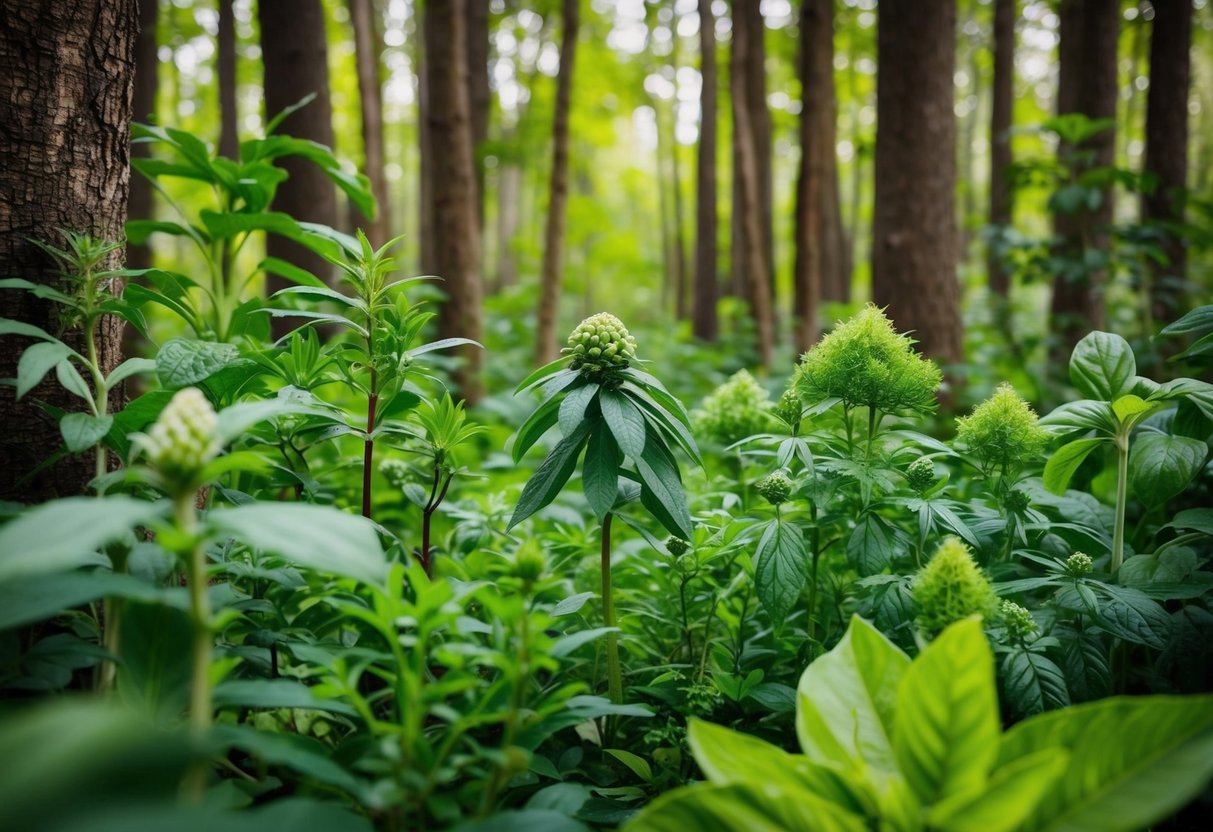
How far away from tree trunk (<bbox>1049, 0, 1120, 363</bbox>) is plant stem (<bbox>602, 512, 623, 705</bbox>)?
16.7 feet

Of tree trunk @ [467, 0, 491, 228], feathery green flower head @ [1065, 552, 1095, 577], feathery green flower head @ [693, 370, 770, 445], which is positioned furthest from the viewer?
tree trunk @ [467, 0, 491, 228]

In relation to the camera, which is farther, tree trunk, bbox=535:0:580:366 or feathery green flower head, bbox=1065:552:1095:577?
tree trunk, bbox=535:0:580:366

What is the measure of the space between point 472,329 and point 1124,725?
183 inches

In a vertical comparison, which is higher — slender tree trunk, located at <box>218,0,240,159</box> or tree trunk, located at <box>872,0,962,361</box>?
slender tree trunk, located at <box>218,0,240,159</box>

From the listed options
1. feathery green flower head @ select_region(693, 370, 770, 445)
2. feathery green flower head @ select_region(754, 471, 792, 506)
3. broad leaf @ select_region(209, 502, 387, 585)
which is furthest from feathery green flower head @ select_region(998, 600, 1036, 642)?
broad leaf @ select_region(209, 502, 387, 585)

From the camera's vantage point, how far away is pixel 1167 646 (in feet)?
5.29

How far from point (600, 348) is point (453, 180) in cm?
400

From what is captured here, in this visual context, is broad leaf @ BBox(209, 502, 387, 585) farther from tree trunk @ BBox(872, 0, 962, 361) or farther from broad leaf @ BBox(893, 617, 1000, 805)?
tree trunk @ BBox(872, 0, 962, 361)

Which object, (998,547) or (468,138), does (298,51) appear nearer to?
(468,138)

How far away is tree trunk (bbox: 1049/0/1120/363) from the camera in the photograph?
5727 mm

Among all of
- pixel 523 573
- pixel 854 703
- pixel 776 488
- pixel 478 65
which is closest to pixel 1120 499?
pixel 776 488

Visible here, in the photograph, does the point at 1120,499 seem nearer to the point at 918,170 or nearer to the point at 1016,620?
the point at 1016,620

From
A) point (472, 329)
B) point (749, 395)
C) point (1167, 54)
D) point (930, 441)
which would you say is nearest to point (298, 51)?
point (472, 329)

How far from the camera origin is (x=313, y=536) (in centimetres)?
106
